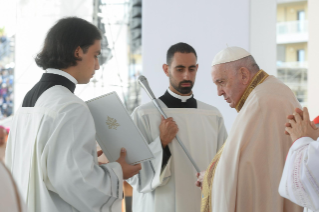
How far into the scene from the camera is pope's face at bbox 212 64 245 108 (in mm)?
2135

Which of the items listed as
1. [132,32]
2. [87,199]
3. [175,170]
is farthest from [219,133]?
[132,32]

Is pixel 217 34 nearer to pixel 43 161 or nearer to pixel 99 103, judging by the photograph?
pixel 99 103

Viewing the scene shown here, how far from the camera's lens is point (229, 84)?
7.05ft

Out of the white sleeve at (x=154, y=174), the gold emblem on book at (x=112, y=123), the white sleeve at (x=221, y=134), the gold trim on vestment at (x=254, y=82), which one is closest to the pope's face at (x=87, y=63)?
the gold emblem on book at (x=112, y=123)

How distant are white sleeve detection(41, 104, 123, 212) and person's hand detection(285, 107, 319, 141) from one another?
2.73 ft

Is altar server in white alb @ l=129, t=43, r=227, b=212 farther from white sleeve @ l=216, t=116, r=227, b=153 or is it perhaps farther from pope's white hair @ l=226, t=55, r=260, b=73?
pope's white hair @ l=226, t=55, r=260, b=73

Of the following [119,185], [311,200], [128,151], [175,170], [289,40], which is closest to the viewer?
[311,200]

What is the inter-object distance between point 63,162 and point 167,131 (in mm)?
1162

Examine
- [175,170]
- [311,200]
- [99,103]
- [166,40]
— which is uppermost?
[166,40]

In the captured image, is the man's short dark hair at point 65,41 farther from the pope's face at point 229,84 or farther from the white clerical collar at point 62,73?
the pope's face at point 229,84

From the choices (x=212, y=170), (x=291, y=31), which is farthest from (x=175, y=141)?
(x=291, y=31)

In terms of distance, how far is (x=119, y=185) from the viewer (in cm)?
181

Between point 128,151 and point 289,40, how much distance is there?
766 inches

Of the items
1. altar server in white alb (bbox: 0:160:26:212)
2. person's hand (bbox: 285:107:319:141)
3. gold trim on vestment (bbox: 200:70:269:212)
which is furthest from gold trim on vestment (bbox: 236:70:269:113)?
altar server in white alb (bbox: 0:160:26:212)
